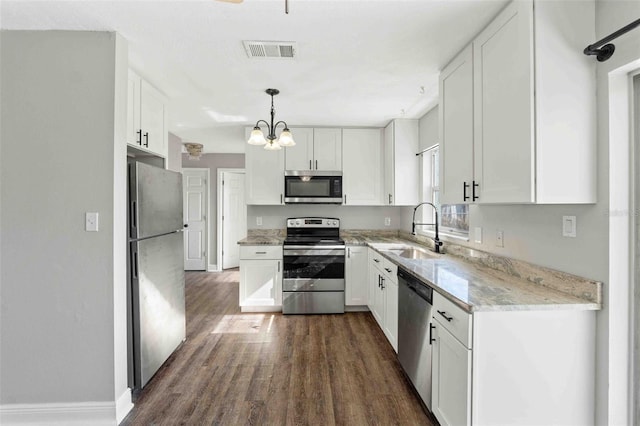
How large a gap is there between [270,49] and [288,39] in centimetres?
17

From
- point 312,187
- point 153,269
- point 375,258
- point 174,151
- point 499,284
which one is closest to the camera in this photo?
point 499,284

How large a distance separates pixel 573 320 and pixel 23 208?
299cm

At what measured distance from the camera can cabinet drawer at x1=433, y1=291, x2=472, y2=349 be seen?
54.1 inches

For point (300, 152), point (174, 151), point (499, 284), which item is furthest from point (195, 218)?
point (499, 284)

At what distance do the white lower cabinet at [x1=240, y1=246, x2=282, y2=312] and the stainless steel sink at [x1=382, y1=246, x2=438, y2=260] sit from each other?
1.36 metres

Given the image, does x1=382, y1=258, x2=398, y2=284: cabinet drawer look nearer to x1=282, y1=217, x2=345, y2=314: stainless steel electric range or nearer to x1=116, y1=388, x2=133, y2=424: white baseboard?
x1=282, y1=217, x2=345, y2=314: stainless steel electric range

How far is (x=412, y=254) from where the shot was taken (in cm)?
304

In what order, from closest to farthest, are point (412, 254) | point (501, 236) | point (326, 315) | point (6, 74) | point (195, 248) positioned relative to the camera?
1. point (6, 74)
2. point (501, 236)
3. point (412, 254)
4. point (326, 315)
5. point (195, 248)

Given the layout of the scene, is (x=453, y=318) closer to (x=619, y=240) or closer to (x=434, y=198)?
(x=619, y=240)

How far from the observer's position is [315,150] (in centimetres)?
395

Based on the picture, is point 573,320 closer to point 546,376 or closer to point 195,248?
point 546,376

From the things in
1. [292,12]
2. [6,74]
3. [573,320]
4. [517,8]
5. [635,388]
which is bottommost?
[635,388]

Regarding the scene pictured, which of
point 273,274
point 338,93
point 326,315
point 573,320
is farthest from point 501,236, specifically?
point 273,274

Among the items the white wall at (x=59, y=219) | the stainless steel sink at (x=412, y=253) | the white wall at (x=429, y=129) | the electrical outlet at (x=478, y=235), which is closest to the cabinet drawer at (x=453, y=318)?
the electrical outlet at (x=478, y=235)
